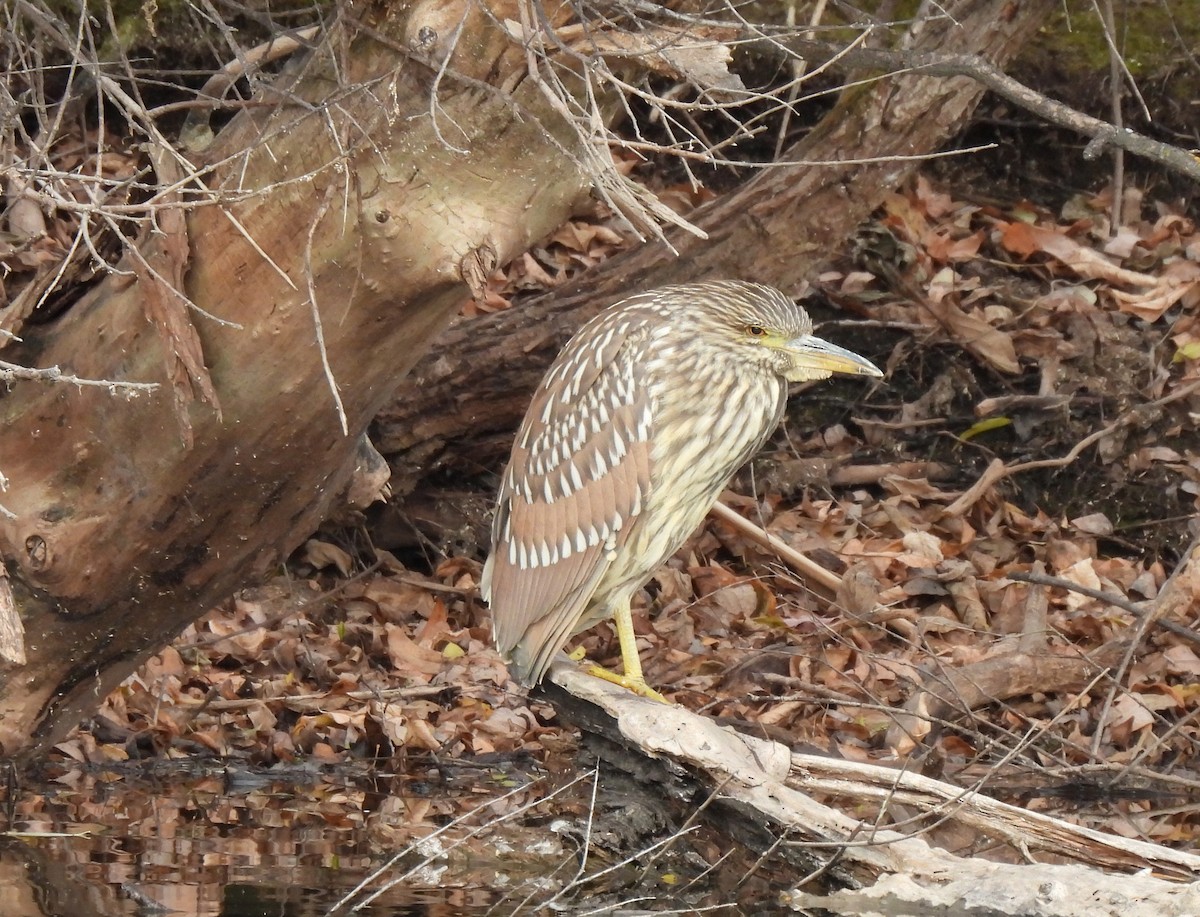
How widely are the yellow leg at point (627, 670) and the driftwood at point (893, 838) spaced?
0.49 m

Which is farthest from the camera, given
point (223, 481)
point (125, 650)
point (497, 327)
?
point (497, 327)

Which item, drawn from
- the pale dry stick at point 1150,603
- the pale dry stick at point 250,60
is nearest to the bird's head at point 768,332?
the pale dry stick at point 1150,603

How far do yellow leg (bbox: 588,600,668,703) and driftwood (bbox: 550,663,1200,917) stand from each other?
0.49 m

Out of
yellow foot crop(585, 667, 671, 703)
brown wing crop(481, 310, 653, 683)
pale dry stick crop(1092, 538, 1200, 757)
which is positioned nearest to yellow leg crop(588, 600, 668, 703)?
yellow foot crop(585, 667, 671, 703)

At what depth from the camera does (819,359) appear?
5.11 m

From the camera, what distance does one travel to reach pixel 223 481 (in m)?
4.88

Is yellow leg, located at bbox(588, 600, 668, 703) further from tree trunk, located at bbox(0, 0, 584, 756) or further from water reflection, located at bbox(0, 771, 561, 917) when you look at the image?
tree trunk, located at bbox(0, 0, 584, 756)

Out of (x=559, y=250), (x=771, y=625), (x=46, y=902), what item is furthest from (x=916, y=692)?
(x=559, y=250)

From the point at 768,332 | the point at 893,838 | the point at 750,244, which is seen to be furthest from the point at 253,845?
the point at 750,244

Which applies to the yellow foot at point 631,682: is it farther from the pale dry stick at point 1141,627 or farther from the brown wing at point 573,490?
the pale dry stick at point 1141,627

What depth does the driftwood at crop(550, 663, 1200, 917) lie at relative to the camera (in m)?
3.57

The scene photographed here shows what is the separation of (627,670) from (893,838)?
1.33 metres

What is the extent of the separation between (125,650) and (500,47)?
2.47 m

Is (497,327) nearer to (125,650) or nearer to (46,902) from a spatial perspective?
(125,650)
